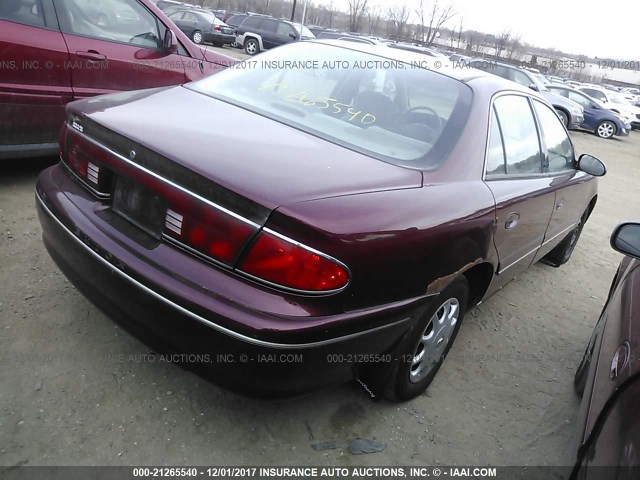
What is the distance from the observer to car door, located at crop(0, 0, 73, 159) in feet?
11.7

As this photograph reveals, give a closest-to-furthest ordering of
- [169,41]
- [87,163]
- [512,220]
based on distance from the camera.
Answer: [87,163] < [512,220] < [169,41]

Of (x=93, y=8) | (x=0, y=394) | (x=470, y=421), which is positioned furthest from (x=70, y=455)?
(x=93, y=8)

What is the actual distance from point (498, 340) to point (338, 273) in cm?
205

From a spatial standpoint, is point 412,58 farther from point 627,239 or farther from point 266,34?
point 266,34

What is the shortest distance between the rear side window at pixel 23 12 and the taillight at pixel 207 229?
2.77 m

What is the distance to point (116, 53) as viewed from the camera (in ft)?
13.9

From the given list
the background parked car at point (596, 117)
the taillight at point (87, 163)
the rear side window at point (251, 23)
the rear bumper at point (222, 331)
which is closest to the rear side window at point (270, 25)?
the rear side window at point (251, 23)

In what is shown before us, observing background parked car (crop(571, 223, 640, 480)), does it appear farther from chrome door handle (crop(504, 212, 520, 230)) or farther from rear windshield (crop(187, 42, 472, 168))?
rear windshield (crop(187, 42, 472, 168))

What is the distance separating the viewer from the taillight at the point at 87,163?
7.00ft

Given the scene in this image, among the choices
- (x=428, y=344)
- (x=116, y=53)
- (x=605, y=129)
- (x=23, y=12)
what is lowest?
(x=428, y=344)

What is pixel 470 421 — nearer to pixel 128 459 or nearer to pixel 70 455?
pixel 128 459

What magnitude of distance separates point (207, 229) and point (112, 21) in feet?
11.2

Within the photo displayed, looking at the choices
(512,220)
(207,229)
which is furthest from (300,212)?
(512,220)

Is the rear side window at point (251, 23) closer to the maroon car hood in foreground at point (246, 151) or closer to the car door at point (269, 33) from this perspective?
the car door at point (269, 33)
